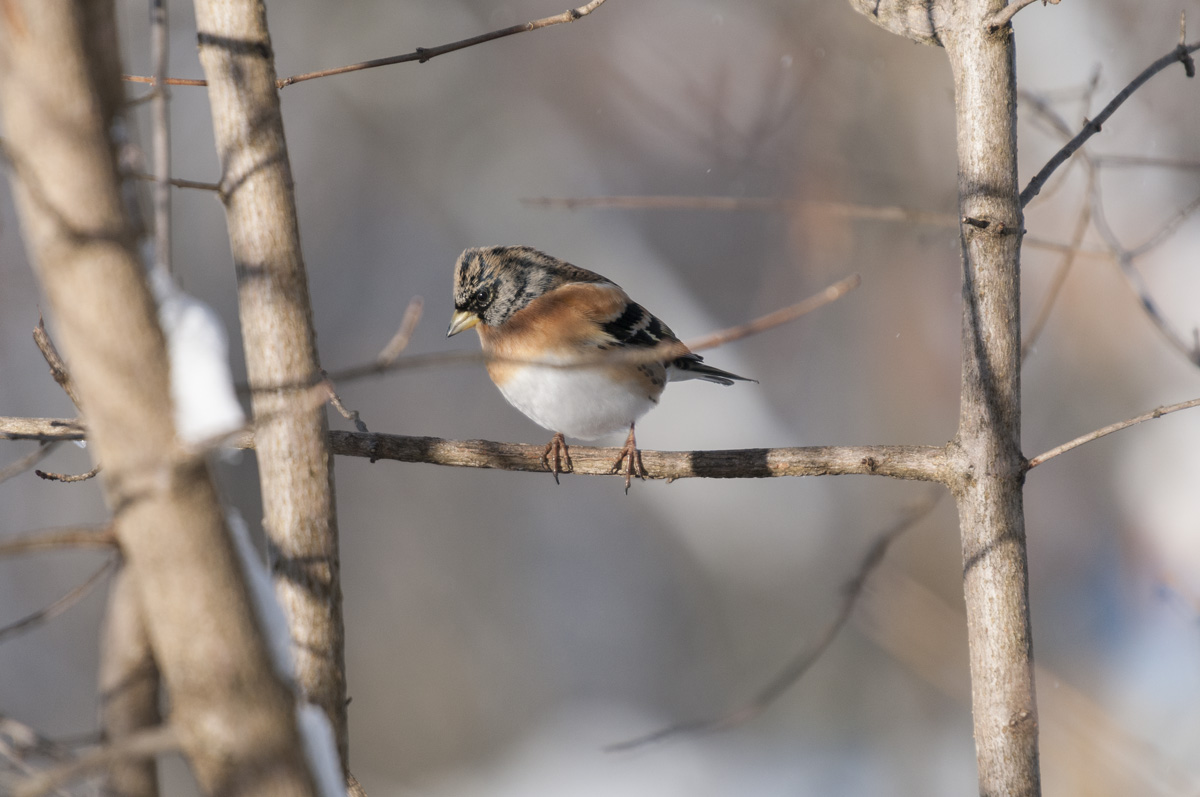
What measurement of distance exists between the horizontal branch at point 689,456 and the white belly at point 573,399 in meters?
0.34

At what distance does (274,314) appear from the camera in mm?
1320

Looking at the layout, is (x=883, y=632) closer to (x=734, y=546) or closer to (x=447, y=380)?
(x=734, y=546)

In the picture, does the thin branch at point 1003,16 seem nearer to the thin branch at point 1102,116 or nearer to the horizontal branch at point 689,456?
the thin branch at point 1102,116

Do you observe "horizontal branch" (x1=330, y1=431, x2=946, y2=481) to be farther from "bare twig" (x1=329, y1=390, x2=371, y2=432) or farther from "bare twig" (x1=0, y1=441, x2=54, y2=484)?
"bare twig" (x1=0, y1=441, x2=54, y2=484)

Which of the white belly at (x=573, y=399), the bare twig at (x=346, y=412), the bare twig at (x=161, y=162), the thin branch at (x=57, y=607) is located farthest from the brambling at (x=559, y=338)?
the bare twig at (x=161, y=162)

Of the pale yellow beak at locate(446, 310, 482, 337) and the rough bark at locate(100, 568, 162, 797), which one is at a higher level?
the pale yellow beak at locate(446, 310, 482, 337)

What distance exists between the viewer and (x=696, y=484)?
6.52m

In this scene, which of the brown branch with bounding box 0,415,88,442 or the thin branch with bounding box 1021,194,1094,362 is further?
the thin branch with bounding box 1021,194,1094,362

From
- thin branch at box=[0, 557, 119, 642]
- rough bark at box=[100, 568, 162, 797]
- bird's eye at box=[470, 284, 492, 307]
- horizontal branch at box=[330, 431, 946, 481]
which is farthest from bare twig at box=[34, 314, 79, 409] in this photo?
bird's eye at box=[470, 284, 492, 307]

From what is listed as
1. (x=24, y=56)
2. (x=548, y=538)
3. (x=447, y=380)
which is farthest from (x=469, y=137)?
(x=24, y=56)

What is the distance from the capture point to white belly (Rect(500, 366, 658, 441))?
2285 millimetres

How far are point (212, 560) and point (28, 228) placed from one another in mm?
375

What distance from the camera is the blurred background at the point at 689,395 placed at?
522 centimetres

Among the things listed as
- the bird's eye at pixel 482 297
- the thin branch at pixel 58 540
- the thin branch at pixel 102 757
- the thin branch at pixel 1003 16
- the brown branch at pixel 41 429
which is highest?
the thin branch at pixel 1003 16
